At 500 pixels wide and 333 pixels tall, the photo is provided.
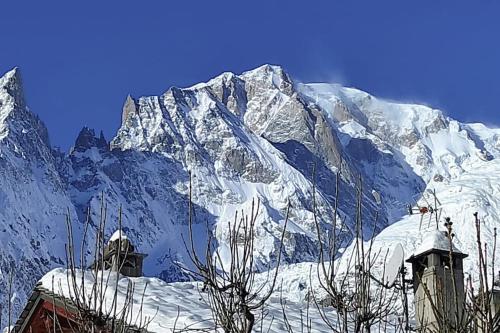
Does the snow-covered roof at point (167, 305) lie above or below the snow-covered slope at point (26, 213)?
below

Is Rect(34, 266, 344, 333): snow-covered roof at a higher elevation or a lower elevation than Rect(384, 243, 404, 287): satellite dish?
lower

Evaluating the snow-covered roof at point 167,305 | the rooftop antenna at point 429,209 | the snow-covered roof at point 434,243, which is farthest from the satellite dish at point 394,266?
the snow-covered roof at point 167,305

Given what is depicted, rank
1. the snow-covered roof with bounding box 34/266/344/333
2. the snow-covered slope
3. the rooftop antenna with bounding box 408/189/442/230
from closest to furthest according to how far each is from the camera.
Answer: the snow-covered roof with bounding box 34/266/344/333, the rooftop antenna with bounding box 408/189/442/230, the snow-covered slope

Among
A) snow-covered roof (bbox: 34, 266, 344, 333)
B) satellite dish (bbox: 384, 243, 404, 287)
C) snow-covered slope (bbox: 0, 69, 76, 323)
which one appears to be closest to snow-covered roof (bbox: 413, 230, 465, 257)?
satellite dish (bbox: 384, 243, 404, 287)

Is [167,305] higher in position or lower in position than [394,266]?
lower

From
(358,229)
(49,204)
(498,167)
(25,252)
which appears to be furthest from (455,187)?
Result: (358,229)

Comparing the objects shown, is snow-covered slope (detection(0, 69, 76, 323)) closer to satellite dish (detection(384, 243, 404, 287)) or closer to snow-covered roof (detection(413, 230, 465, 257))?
satellite dish (detection(384, 243, 404, 287))

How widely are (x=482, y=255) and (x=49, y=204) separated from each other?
187698mm

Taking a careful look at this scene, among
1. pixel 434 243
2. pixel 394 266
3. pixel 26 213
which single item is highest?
pixel 26 213

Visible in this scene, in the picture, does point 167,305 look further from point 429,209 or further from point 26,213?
point 26,213

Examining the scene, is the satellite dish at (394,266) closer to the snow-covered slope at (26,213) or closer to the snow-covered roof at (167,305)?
the snow-covered roof at (167,305)

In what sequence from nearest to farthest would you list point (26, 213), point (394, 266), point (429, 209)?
1. point (394, 266)
2. point (429, 209)
3. point (26, 213)

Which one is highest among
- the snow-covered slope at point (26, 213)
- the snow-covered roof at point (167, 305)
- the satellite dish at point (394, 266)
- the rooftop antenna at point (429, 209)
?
the snow-covered slope at point (26, 213)

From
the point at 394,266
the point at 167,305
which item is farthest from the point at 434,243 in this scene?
the point at 167,305
